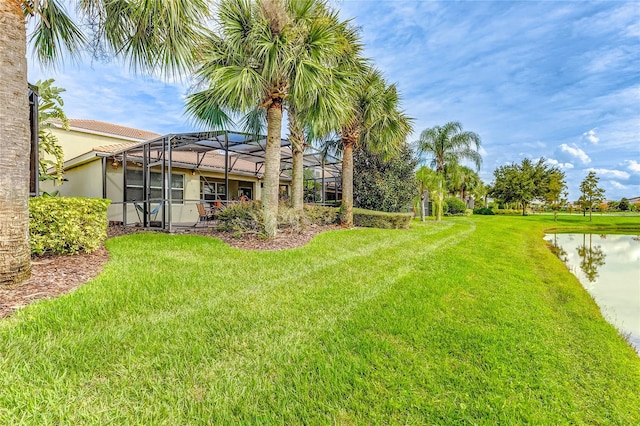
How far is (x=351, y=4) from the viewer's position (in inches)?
360

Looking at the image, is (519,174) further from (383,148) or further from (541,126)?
(383,148)

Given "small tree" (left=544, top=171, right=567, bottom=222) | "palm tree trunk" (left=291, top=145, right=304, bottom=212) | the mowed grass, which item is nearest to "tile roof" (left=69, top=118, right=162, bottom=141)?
"palm tree trunk" (left=291, top=145, right=304, bottom=212)

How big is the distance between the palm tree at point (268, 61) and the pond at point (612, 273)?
292 inches

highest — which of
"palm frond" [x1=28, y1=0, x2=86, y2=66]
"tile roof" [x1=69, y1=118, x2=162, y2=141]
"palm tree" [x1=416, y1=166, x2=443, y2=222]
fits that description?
"tile roof" [x1=69, y1=118, x2=162, y2=141]

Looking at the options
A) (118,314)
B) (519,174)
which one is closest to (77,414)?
(118,314)

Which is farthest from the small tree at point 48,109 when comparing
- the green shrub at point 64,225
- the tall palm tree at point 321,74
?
the tall palm tree at point 321,74

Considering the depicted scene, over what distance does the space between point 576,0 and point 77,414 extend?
1468 cm

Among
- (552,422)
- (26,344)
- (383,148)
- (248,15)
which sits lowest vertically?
(552,422)

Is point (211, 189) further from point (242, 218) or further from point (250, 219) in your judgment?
point (250, 219)

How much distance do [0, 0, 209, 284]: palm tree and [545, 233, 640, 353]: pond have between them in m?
8.43

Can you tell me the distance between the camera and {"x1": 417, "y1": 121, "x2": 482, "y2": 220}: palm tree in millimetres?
25281

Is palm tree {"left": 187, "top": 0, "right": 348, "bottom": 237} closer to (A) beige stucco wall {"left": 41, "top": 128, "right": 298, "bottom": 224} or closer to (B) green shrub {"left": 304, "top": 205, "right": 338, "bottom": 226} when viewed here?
(B) green shrub {"left": 304, "top": 205, "right": 338, "bottom": 226}

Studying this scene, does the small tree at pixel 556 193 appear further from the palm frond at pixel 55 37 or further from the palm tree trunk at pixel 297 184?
the palm frond at pixel 55 37

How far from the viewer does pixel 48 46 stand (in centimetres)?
591
